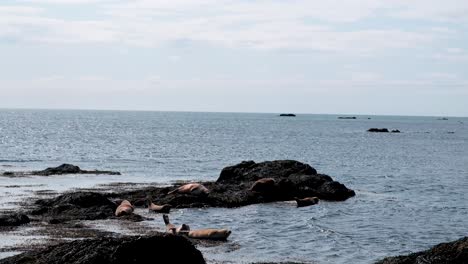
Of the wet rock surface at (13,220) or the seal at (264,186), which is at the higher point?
the seal at (264,186)

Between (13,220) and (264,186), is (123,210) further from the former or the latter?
(264,186)

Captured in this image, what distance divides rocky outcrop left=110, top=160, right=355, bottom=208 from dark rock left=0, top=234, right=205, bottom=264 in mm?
20652

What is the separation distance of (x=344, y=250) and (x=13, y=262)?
42.9ft

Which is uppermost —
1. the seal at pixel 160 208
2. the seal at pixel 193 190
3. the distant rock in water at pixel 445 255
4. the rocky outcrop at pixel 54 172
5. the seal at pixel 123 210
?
the distant rock in water at pixel 445 255

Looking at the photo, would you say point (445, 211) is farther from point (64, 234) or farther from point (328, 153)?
point (328, 153)

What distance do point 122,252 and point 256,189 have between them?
25242 mm

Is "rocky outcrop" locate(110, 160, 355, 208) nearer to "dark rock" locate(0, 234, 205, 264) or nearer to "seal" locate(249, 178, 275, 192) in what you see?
"seal" locate(249, 178, 275, 192)

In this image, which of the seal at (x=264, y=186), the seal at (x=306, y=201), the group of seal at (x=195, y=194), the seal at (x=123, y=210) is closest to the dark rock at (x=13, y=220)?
the seal at (x=123, y=210)

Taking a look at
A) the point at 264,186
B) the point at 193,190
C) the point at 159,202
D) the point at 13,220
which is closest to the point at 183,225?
the point at 13,220

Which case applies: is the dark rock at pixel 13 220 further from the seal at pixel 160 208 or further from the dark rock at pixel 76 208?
the seal at pixel 160 208

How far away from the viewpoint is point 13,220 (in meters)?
27.8

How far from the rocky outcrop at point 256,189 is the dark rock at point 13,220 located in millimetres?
8922

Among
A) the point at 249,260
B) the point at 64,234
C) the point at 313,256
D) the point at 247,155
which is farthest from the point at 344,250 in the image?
the point at 247,155

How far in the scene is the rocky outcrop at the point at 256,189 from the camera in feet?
120
